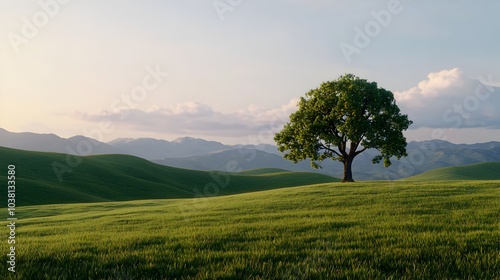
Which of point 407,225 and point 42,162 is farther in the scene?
point 42,162

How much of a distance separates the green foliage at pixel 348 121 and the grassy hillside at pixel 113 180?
55.6 meters

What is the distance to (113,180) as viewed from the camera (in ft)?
359

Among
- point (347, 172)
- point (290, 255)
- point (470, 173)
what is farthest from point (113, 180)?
point (470, 173)

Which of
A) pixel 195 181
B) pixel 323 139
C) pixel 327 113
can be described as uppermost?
pixel 327 113

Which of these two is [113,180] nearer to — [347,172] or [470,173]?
[347,172]

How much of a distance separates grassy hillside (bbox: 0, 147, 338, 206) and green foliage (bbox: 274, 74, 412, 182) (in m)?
55.6

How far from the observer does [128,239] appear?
43.2ft

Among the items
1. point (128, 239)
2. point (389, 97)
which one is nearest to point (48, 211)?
point (128, 239)

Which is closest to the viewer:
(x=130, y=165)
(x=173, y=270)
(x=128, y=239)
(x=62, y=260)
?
(x=173, y=270)

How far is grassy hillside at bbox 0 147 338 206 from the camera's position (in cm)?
8188

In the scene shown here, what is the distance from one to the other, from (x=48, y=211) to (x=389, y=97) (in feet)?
159

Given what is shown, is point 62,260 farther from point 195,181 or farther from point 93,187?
point 195,181

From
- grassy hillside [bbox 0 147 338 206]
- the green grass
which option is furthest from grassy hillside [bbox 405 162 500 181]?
the green grass

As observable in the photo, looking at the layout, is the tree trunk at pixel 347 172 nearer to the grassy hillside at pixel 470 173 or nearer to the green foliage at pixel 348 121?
the green foliage at pixel 348 121
